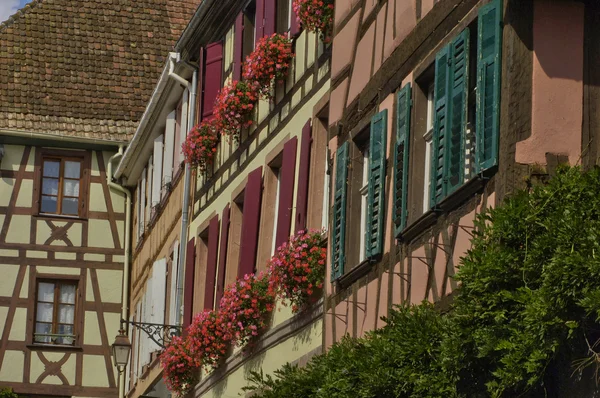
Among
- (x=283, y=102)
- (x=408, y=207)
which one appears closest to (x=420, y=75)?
(x=408, y=207)

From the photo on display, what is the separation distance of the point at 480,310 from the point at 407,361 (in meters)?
1.01

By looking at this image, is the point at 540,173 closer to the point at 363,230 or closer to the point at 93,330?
the point at 363,230

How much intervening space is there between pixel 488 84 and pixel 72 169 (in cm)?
2030

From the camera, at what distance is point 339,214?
12.0 m

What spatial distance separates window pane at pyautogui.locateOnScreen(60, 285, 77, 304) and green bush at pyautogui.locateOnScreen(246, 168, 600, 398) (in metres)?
19.1

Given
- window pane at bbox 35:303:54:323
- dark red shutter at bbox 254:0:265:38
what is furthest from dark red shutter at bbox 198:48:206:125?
window pane at bbox 35:303:54:323

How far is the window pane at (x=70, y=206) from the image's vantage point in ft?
92.0

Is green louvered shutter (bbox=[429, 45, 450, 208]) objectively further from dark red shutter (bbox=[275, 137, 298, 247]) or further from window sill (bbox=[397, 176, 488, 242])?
dark red shutter (bbox=[275, 137, 298, 247])

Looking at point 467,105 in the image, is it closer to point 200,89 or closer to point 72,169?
point 200,89

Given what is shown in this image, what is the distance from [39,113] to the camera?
28.1 metres

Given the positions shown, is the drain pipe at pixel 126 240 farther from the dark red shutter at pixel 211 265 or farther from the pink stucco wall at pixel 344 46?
the pink stucco wall at pixel 344 46

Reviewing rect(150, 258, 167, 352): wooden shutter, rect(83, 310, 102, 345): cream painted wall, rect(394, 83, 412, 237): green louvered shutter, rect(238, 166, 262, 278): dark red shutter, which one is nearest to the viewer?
rect(394, 83, 412, 237): green louvered shutter

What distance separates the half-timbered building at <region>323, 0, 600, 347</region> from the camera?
322 inches

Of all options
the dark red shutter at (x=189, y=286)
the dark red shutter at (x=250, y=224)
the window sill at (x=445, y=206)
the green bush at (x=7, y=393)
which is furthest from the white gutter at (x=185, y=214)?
the window sill at (x=445, y=206)
